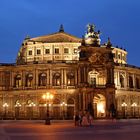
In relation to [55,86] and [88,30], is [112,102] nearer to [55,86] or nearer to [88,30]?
[55,86]

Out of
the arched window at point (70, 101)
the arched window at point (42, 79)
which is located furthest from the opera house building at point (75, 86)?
the arched window at point (70, 101)

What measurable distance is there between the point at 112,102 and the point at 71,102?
31.6 feet

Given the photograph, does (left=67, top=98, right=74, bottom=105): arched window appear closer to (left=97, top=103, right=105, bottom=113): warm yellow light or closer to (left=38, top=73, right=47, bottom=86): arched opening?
(left=97, top=103, right=105, bottom=113): warm yellow light

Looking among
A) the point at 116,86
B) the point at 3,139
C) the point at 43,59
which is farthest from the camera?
the point at 43,59

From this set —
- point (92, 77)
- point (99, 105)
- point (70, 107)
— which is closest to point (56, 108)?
point (70, 107)

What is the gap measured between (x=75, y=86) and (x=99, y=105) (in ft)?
24.9

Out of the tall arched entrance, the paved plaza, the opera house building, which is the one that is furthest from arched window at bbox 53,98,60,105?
the paved plaza

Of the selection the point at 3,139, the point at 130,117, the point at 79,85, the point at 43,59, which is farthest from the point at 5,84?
the point at 3,139

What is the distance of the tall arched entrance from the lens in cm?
8181

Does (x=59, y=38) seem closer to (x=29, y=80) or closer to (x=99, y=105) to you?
(x=29, y=80)

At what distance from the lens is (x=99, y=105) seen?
276 feet

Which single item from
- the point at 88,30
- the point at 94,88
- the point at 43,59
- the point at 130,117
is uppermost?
the point at 88,30

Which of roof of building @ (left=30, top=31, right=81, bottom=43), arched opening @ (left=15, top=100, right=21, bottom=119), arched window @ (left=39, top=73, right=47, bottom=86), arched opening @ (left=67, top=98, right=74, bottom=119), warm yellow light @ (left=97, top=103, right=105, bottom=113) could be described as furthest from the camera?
roof of building @ (left=30, top=31, right=81, bottom=43)

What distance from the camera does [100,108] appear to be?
8388 centimetres
